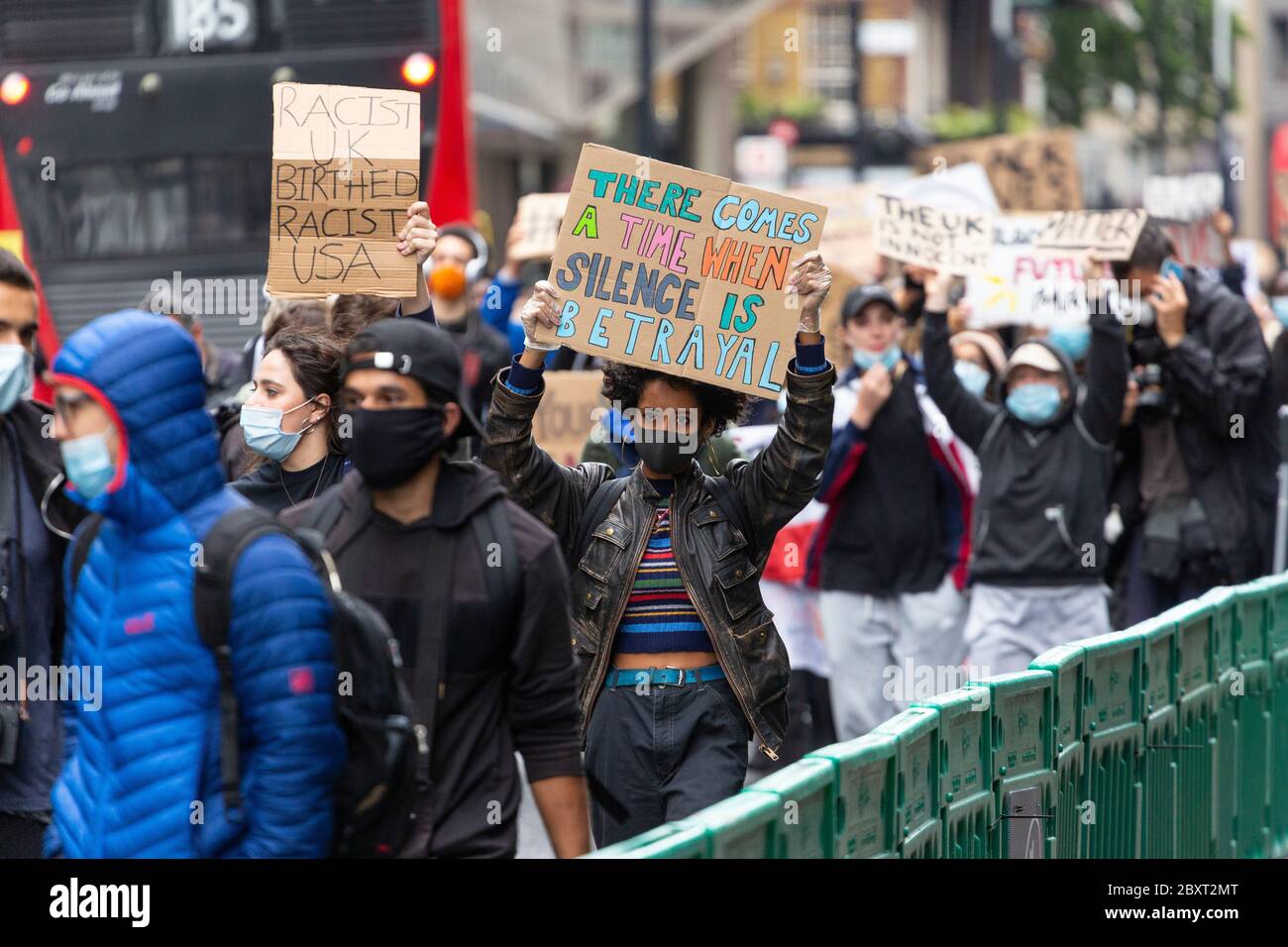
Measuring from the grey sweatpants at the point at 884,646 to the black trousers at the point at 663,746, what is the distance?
388 cm

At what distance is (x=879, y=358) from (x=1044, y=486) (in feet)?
2.94

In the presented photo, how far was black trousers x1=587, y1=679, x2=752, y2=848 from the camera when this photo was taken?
556 cm

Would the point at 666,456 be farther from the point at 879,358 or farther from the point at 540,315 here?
the point at 879,358

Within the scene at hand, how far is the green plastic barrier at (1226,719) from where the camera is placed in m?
7.24

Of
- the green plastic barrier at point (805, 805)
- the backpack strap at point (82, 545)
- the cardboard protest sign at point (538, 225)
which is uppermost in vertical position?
the cardboard protest sign at point (538, 225)

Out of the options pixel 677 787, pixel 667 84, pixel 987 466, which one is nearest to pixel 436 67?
pixel 987 466

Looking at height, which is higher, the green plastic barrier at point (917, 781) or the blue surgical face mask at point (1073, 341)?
the blue surgical face mask at point (1073, 341)

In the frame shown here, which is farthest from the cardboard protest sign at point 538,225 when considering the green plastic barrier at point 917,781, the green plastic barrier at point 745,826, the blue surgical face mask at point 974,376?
the green plastic barrier at point 745,826

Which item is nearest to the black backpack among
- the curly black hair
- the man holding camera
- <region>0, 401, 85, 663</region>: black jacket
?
<region>0, 401, 85, 663</region>: black jacket

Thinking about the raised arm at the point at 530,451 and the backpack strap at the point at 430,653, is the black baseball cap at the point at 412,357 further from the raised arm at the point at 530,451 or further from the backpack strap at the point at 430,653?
the raised arm at the point at 530,451

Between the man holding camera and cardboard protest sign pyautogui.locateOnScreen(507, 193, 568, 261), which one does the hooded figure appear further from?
cardboard protest sign pyautogui.locateOnScreen(507, 193, 568, 261)

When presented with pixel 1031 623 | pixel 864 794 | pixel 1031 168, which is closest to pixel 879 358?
pixel 1031 623

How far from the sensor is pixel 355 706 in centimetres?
398
